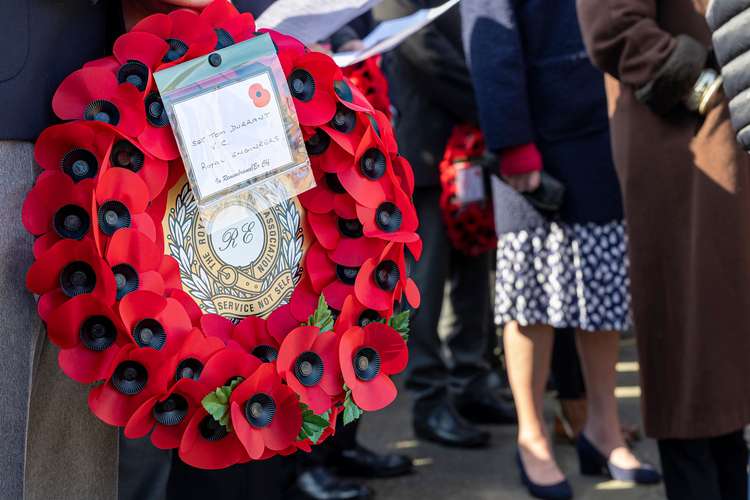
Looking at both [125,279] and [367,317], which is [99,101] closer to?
[125,279]

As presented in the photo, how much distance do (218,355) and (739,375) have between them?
1381 mm

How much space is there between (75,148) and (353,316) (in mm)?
464

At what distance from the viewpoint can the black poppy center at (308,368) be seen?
1.42m

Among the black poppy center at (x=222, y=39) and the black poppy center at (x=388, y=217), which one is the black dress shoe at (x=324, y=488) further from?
the black poppy center at (x=222, y=39)

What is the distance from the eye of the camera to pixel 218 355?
4.46 ft

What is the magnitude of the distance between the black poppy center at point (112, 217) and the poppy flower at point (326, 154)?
305mm

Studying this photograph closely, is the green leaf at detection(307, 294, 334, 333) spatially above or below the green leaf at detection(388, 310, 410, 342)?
above

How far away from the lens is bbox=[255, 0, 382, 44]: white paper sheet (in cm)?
182

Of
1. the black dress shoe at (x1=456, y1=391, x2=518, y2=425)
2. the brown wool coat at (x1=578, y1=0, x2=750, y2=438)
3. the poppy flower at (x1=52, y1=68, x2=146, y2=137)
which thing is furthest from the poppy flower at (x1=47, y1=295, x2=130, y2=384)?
the black dress shoe at (x1=456, y1=391, x2=518, y2=425)

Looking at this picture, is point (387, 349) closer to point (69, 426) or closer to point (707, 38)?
point (69, 426)

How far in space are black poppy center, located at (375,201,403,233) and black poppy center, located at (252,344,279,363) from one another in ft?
0.83

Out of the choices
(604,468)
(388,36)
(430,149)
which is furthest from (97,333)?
(430,149)

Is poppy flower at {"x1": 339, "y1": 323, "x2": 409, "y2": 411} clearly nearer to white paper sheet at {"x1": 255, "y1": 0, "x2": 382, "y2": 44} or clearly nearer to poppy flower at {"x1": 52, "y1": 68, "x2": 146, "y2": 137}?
poppy flower at {"x1": 52, "y1": 68, "x2": 146, "y2": 137}

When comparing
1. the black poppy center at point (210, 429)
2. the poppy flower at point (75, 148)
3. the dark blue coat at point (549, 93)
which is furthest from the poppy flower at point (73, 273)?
the dark blue coat at point (549, 93)
